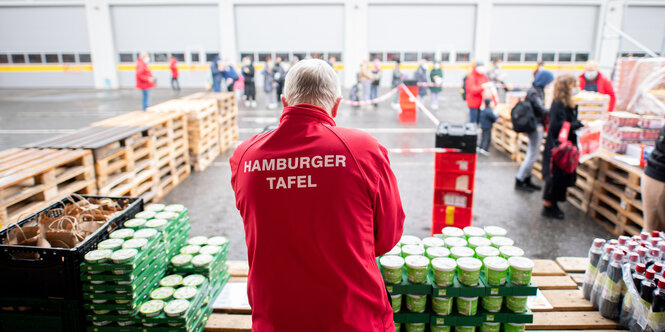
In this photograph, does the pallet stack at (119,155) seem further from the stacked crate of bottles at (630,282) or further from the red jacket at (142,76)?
the red jacket at (142,76)

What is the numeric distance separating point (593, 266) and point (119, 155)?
5821mm

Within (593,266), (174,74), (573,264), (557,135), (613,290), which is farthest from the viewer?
(174,74)

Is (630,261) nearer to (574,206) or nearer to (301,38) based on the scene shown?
(574,206)

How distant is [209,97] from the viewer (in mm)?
10273

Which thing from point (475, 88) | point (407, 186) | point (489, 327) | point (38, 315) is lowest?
point (407, 186)

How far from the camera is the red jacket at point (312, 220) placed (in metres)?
1.79

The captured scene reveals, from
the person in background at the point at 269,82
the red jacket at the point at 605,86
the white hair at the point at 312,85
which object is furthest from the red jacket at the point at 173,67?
the white hair at the point at 312,85

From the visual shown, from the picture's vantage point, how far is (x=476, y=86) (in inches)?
396

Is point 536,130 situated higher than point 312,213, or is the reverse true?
point 312,213

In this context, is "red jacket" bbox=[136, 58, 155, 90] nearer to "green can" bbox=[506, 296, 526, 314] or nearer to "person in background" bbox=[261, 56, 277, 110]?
"person in background" bbox=[261, 56, 277, 110]

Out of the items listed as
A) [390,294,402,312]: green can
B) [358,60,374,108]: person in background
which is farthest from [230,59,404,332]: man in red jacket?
[358,60,374,108]: person in background

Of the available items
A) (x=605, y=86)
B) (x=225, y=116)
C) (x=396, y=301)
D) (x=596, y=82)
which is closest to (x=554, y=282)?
(x=396, y=301)

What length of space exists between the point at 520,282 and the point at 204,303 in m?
2.38

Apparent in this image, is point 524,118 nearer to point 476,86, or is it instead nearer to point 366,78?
point 476,86
